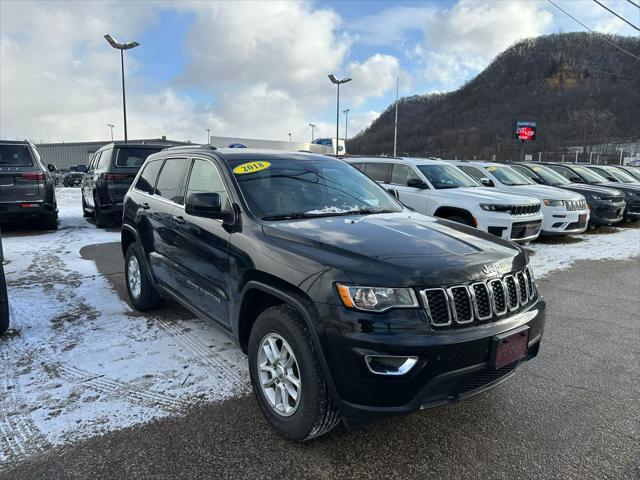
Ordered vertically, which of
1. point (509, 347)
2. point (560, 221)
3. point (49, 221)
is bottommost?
point (49, 221)

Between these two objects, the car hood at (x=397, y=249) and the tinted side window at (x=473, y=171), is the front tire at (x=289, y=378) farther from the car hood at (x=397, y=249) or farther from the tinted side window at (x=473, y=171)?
the tinted side window at (x=473, y=171)

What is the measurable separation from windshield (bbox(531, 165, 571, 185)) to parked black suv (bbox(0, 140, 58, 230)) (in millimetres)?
12083

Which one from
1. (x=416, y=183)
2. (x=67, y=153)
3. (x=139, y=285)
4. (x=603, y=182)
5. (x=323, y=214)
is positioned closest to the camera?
(x=323, y=214)

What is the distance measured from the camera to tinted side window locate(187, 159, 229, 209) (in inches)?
132

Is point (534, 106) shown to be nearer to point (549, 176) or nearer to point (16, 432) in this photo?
point (549, 176)

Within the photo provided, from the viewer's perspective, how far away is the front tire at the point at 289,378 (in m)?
2.35

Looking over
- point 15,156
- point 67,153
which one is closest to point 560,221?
point 15,156

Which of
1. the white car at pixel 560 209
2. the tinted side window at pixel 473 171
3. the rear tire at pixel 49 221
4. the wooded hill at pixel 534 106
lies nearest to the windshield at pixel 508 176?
the tinted side window at pixel 473 171

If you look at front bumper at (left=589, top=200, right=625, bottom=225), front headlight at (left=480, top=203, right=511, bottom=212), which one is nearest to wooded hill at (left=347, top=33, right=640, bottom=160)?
front bumper at (left=589, top=200, right=625, bottom=225)

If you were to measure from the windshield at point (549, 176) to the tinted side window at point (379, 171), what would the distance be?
5.60m

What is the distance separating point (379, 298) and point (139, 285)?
11.0ft

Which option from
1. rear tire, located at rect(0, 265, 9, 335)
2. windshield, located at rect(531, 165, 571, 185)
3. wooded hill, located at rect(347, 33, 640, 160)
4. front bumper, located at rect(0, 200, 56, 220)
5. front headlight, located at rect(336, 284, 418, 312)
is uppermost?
wooded hill, located at rect(347, 33, 640, 160)

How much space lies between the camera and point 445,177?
856 cm

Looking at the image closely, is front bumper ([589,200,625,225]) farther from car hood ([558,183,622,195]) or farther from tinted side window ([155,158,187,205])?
tinted side window ([155,158,187,205])
